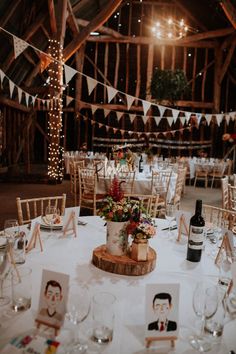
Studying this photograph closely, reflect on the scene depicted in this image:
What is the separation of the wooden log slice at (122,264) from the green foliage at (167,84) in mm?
9058

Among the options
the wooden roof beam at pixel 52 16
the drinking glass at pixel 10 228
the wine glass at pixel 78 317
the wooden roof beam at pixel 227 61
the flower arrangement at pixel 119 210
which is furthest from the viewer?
the wooden roof beam at pixel 227 61

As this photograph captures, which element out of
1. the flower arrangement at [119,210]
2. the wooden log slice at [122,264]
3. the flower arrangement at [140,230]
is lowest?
the wooden log slice at [122,264]

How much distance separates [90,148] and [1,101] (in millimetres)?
4125

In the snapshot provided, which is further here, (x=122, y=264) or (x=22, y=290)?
(x=122, y=264)

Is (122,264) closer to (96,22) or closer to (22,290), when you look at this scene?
(22,290)

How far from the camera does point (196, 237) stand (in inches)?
69.7

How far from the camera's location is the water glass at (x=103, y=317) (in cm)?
112

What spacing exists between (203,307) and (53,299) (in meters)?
0.56

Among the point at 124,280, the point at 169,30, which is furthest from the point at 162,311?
the point at 169,30

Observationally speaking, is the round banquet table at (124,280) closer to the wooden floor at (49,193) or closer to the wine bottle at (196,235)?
the wine bottle at (196,235)

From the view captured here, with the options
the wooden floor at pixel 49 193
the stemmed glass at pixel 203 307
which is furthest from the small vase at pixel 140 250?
the wooden floor at pixel 49 193

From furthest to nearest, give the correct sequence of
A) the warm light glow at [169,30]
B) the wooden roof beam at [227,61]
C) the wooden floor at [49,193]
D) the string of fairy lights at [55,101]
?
the wooden roof beam at [227,61] → the warm light glow at [169,30] → the string of fairy lights at [55,101] → the wooden floor at [49,193]

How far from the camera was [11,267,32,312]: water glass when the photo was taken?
1.30 m

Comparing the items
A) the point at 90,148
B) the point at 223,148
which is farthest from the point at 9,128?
the point at 223,148
